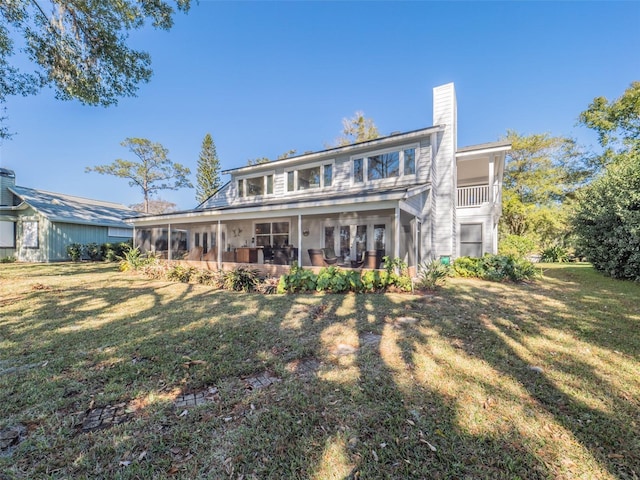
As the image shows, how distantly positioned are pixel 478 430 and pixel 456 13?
45.4 feet

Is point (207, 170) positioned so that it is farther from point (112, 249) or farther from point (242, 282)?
point (242, 282)

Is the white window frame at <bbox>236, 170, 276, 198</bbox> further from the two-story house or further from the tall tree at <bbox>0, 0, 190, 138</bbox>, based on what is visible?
the tall tree at <bbox>0, 0, 190, 138</bbox>

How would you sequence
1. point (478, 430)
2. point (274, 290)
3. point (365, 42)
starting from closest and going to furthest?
point (478, 430) < point (274, 290) < point (365, 42)

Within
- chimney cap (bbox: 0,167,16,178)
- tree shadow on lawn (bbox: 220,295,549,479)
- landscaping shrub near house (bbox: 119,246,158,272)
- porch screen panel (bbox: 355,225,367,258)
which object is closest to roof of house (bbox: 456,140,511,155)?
porch screen panel (bbox: 355,225,367,258)

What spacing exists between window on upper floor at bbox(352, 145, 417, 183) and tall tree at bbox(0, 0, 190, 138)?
8337 mm

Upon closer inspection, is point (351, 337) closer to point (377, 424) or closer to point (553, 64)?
point (377, 424)

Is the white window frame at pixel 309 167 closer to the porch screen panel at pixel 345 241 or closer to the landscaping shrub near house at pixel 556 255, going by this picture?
the porch screen panel at pixel 345 241

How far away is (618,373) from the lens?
319 cm

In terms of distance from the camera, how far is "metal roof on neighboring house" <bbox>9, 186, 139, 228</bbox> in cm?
1722

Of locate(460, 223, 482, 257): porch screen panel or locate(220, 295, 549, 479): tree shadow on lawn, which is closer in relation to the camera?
locate(220, 295, 549, 479): tree shadow on lawn

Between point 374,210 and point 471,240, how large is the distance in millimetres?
6463

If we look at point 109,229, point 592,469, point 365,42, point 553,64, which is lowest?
point 592,469

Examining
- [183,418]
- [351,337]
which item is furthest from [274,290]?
[183,418]

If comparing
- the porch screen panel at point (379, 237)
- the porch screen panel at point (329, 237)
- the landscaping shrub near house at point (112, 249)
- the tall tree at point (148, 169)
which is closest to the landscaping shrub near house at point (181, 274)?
the porch screen panel at point (329, 237)
